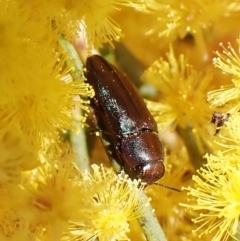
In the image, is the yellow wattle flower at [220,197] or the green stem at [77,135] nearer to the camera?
the yellow wattle flower at [220,197]

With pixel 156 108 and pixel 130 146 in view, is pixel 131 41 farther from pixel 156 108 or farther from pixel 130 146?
pixel 130 146

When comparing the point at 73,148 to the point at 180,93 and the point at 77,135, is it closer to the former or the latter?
the point at 77,135

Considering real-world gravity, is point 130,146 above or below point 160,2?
below

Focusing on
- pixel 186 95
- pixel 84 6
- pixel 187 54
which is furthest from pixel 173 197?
pixel 84 6

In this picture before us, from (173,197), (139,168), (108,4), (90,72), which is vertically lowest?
(173,197)

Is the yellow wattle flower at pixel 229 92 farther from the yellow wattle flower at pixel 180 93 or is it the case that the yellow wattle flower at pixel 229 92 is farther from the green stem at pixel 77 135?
the green stem at pixel 77 135

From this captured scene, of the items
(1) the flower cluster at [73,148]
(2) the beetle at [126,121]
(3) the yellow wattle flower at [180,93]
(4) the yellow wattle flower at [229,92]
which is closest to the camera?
(1) the flower cluster at [73,148]

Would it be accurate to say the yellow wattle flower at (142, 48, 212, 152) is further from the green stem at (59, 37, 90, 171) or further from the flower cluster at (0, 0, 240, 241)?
the green stem at (59, 37, 90, 171)

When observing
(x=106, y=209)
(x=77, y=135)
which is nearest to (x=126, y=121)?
(x=77, y=135)

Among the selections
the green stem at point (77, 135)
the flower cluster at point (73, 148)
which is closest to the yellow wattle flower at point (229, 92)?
the flower cluster at point (73, 148)
